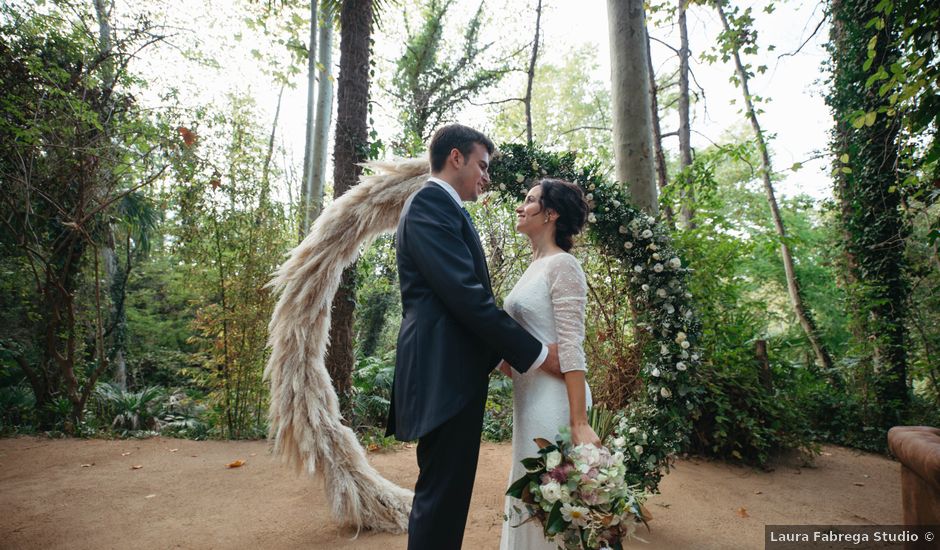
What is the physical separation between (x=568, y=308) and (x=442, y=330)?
0.57 m

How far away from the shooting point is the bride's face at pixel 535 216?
2.19 meters

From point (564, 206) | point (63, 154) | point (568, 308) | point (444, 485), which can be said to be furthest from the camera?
point (63, 154)

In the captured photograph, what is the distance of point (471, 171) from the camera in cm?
214

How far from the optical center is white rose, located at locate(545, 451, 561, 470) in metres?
1.71

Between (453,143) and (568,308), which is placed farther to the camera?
(453,143)

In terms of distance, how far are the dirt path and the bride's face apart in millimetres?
2200

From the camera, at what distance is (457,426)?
5.85ft

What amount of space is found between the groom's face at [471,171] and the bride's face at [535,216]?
259 millimetres

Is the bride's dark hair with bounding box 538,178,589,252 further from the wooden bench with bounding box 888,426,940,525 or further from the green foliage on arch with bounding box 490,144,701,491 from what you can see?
the wooden bench with bounding box 888,426,940,525

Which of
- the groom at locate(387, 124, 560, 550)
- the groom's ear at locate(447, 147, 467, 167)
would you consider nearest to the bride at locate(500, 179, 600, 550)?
the groom at locate(387, 124, 560, 550)

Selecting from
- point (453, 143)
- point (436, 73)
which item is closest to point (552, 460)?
point (453, 143)

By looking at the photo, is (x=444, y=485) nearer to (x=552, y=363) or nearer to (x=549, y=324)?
(x=552, y=363)

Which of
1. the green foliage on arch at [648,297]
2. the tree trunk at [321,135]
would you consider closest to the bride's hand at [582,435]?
the green foliage on arch at [648,297]

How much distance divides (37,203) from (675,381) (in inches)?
340
